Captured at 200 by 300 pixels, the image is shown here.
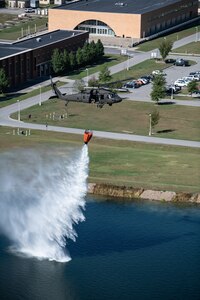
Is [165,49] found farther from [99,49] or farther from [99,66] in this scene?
[99,66]

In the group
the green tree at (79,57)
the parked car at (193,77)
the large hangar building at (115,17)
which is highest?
the large hangar building at (115,17)

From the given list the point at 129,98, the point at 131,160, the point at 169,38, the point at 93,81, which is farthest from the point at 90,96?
the point at 169,38

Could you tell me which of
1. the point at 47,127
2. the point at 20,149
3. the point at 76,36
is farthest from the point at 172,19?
the point at 20,149

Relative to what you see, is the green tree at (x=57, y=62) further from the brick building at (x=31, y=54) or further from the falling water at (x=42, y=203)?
the falling water at (x=42, y=203)

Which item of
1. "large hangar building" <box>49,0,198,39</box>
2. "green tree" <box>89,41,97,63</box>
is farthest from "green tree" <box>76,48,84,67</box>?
"large hangar building" <box>49,0,198,39</box>

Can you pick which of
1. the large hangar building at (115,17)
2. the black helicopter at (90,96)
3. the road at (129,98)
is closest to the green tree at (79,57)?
the road at (129,98)
